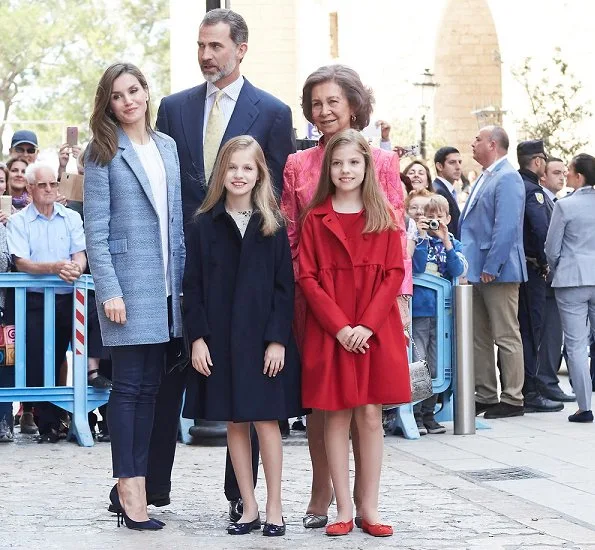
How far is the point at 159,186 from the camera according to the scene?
6559 millimetres

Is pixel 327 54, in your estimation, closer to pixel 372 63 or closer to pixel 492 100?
pixel 372 63

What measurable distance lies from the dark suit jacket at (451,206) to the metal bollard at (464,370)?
1711 mm

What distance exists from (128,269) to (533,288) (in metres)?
6.01

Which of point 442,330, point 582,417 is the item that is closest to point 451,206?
point 442,330

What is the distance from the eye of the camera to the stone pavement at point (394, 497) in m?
6.29

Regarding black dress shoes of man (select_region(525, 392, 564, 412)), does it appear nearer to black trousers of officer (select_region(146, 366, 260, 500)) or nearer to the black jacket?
the black jacket

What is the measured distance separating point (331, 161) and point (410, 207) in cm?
412

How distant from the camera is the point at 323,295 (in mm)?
6293

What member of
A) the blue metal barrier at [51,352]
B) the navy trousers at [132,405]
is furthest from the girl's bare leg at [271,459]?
the blue metal barrier at [51,352]

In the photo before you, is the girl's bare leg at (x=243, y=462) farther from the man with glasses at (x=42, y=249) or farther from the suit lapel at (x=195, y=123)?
the man with glasses at (x=42, y=249)

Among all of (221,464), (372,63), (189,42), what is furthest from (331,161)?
(372,63)

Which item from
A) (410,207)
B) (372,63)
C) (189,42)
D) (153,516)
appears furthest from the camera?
(372,63)

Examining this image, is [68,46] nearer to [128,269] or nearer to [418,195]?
[418,195]

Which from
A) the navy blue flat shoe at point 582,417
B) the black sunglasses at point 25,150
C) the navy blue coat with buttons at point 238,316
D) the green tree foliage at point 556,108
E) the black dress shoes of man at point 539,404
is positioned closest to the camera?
the navy blue coat with buttons at point 238,316
